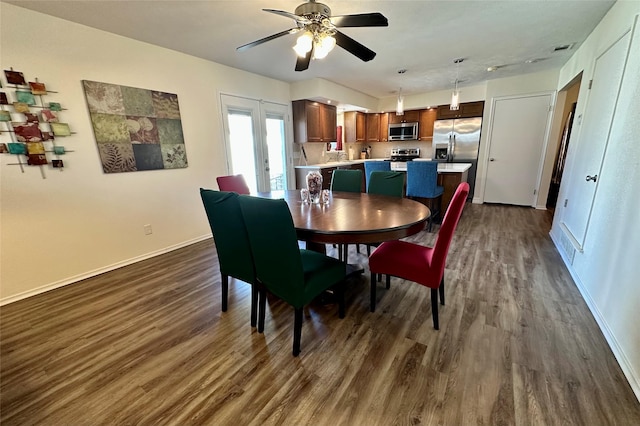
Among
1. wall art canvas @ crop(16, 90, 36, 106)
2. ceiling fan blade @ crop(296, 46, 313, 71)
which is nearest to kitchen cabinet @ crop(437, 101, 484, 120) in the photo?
ceiling fan blade @ crop(296, 46, 313, 71)

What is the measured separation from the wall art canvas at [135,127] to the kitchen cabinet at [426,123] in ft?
17.5

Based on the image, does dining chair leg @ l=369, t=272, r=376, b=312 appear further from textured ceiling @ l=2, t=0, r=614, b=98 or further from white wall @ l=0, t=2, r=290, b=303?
Answer: white wall @ l=0, t=2, r=290, b=303

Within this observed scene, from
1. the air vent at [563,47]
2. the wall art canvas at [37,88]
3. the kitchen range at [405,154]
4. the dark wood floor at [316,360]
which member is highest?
the air vent at [563,47]

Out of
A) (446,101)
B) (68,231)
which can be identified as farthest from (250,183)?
(446,101)

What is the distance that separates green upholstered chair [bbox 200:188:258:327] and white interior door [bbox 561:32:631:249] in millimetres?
2913

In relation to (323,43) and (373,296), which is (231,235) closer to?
(373,296)

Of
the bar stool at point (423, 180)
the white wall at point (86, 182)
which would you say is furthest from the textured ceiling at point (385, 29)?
the bar stool at point (423, 180)

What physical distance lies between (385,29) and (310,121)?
2402mm

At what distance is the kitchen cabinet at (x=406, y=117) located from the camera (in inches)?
249

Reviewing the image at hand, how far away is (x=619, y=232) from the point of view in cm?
171

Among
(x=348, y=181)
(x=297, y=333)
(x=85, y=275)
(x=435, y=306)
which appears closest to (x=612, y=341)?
(x=435, y=306)

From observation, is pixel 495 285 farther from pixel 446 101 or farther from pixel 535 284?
pixel 446 101

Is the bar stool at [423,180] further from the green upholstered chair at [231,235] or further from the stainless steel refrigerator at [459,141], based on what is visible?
the green upholstered chair at [231,235]

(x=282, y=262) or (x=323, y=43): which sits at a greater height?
(x=323, y=43)
